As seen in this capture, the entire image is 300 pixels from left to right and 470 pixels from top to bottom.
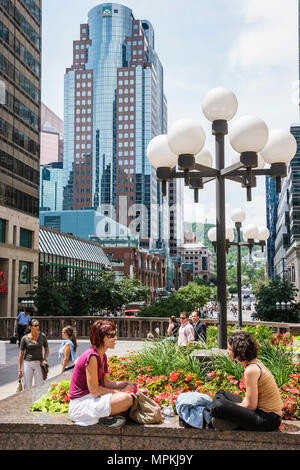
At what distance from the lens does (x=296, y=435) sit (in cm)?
506

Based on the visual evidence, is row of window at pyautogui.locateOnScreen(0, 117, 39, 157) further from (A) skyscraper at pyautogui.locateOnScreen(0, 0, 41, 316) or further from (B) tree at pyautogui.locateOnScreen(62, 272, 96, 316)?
(B) tree at pyautogui.locateOnScreen(62, 272, 96, 316)

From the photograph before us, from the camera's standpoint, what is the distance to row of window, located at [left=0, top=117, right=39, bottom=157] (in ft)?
134

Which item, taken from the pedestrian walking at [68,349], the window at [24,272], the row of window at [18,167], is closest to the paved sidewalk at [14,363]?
the pedestrian walking at [68,349]

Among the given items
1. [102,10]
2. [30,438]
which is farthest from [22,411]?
[102,10]

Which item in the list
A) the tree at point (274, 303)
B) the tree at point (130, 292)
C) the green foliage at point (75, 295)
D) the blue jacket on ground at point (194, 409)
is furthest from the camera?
the tree at point (130, 292)

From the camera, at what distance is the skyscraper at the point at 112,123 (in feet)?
547

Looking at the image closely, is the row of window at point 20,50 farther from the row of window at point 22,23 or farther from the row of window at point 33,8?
the row of window at point 33,8

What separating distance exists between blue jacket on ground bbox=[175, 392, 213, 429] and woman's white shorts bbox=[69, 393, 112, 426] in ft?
2.70

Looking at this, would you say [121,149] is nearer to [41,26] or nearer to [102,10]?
[102,10]

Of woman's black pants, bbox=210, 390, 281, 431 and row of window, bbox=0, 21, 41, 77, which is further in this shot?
row of window, bbox=0, 21, 41, 77

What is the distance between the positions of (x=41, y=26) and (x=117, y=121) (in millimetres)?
124030

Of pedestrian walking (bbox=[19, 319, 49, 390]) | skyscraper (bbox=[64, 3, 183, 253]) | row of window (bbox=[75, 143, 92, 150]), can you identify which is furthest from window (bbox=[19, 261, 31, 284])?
row of window (bbox=[75, 143, 92, 150])

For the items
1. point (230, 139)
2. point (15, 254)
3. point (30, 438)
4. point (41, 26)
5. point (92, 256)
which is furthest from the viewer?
point (92, 256)

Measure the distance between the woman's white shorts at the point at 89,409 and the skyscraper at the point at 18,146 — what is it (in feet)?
116
